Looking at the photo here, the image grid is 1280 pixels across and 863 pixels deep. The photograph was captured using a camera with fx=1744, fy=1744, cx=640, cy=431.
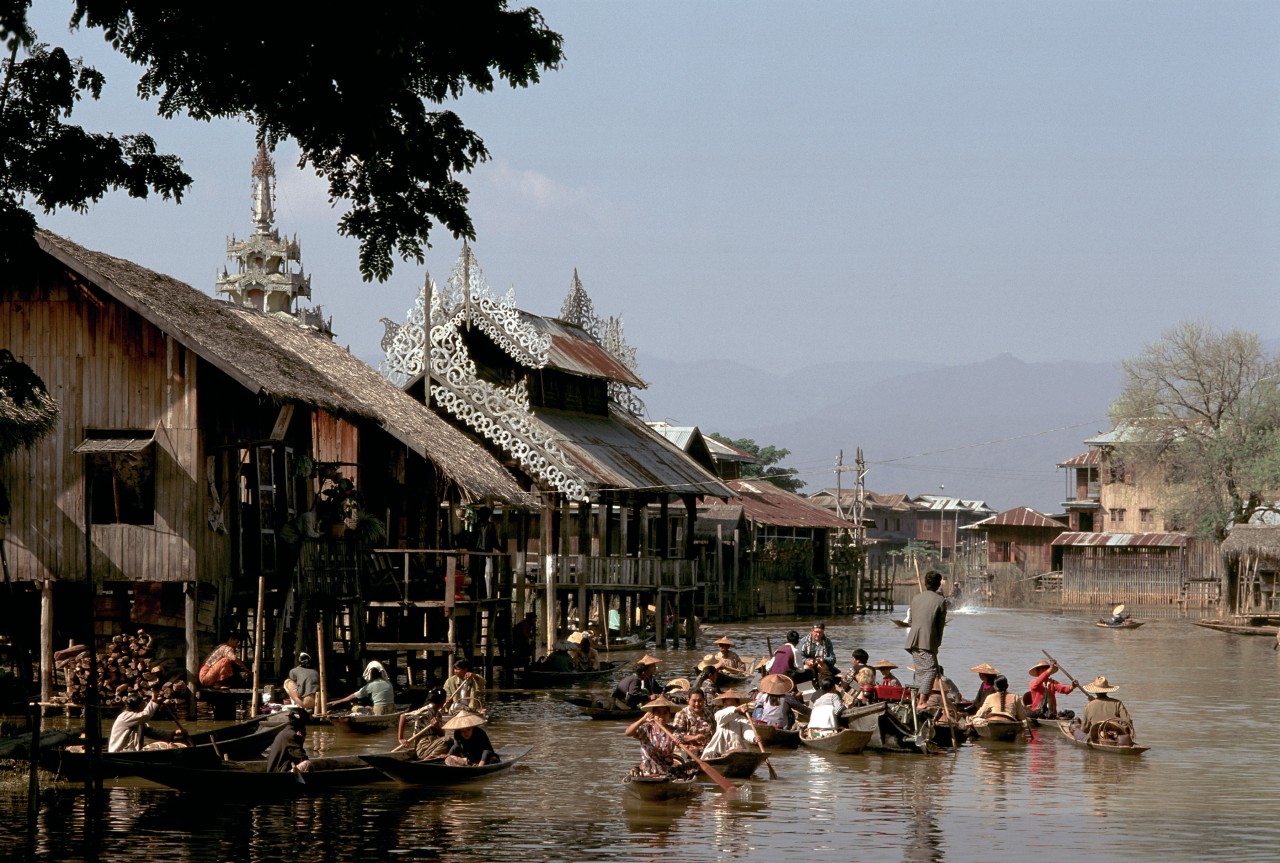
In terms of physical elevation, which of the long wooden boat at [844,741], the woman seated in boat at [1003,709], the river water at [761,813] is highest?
the woman seated in boat at [1003,709]

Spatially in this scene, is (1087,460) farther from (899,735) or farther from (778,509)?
(899,735)

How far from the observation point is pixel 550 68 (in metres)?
13.5

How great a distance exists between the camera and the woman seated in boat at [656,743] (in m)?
18.6

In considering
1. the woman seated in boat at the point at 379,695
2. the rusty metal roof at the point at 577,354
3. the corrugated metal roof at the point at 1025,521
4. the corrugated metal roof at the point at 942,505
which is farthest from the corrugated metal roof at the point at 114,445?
A: the corrugated metal roof at the point at 942,505

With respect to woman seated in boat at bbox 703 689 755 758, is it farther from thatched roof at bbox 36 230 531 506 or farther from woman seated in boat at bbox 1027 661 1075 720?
thatched roof at bbox 36 230 531 506

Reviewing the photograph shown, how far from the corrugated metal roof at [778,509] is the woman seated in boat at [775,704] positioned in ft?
115

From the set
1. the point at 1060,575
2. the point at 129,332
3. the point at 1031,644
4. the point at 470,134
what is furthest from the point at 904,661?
the point at 1060,575

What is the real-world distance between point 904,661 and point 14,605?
27.7 metres

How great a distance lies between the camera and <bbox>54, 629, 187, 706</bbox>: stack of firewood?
2403 cm

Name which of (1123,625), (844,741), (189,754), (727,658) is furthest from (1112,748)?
(1123,625)

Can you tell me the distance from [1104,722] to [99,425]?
1431 cm

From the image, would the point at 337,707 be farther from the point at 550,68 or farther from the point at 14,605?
the point at 550,68

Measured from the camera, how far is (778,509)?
6494 centimetres

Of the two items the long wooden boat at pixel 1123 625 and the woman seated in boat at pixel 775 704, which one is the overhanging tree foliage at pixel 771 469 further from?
the woman seated in boat at pixel 775 704
